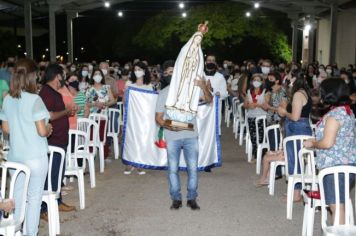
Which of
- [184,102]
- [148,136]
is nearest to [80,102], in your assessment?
[148,136]

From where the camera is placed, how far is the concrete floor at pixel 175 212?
6.11 meters

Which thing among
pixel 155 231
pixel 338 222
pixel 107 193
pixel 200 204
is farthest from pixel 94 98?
pixel 338 222

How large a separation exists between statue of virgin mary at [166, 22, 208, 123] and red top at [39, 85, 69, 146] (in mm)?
1300

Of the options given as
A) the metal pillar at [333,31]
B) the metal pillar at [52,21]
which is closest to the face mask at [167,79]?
the metal pillar at [333,31]

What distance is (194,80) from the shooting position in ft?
20.0

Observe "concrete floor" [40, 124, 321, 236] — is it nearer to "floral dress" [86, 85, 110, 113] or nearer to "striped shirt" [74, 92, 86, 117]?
"striped shirt" [74, 92, 86, 117]

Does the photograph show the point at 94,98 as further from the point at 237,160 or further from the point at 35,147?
the point at 35,147

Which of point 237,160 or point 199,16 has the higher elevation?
point 199,16

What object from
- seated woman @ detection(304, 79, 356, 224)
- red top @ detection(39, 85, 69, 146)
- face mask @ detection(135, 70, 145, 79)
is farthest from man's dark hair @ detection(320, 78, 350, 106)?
face mask @ detection(135, 70, 145, 79)

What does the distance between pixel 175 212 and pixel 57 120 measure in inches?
74.1

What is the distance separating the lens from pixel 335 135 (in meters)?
4.62

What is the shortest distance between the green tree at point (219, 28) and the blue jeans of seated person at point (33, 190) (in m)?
28.3

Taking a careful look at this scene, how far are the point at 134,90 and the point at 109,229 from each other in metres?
3.18

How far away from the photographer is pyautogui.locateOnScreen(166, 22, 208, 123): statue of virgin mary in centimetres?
607
